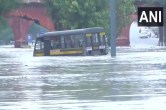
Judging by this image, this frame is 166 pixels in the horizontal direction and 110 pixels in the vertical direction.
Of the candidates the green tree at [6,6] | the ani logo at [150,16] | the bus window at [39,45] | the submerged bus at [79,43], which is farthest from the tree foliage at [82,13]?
the green tree at [6,6]

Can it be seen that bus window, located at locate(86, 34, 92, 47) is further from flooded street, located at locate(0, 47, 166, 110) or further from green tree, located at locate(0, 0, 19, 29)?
green tree, located at locate(0, 0, 19, 29)

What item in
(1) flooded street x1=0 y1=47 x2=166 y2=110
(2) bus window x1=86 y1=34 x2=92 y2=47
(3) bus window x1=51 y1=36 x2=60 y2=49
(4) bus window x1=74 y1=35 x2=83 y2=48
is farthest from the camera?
(3) bus window x1=51 y1=36 x2=60 y2=49

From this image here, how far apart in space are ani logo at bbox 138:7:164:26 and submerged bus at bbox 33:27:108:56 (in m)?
33.8

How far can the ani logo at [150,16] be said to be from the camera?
28.7 meters

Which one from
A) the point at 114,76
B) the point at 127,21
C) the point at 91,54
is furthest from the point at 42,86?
the point at 127,21

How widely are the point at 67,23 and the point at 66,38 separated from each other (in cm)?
2277

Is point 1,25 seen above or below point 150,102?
above

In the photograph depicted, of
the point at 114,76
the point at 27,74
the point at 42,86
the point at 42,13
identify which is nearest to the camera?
the point at 42,86

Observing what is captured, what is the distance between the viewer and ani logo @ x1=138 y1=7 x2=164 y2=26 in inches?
1131

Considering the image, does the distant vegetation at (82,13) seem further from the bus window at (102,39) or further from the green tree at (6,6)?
the green tree at (6,6)

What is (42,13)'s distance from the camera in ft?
385

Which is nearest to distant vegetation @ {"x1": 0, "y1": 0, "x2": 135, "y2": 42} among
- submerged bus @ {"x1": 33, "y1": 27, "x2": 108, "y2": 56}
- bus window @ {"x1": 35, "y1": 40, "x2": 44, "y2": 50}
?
bus window @ {"x1": 35, "y1": 40, "x2": 44, "y2": 50}

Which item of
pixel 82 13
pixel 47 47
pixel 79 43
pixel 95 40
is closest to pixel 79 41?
pixel 79 43

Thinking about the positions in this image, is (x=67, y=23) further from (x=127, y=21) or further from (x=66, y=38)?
(x=66, y=38)
